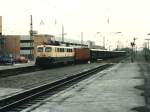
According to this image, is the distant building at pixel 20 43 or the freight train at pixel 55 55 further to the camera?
the distant building at pixel 20 43

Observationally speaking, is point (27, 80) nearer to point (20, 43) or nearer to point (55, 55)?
point (55, 55)

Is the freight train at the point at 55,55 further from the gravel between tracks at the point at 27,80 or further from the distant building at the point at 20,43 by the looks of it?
the distant building at the point at 20,43

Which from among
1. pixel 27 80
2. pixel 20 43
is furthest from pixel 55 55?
pixel 20 43

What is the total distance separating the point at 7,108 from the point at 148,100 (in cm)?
542

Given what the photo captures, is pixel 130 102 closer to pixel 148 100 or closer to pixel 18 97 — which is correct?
pixel 148 100

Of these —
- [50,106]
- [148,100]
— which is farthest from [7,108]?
[148,100]

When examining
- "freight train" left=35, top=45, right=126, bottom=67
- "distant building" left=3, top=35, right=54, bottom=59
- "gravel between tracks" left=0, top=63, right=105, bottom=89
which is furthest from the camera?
"distant building" left=3, top=35, right=54, bottom=59

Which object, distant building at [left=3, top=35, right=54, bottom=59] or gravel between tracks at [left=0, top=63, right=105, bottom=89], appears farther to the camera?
distant building at [left=3, top=35, right=54, bottom=59]

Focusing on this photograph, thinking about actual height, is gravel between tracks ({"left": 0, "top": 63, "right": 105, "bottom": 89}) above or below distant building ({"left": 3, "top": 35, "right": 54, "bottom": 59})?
below

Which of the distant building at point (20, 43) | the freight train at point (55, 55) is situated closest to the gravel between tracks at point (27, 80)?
the freight train at point (55, 55)

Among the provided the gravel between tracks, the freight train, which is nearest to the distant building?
the freight train

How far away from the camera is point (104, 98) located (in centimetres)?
1703

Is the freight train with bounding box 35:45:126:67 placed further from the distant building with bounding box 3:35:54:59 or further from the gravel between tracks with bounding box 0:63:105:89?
the distant building with bounding box 3:35:54:59

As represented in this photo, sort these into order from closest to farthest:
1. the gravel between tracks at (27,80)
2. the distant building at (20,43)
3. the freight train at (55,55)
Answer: the gravel between tracks at (27,80)
the freight train at (55,55)
the distant building at (20,43)
